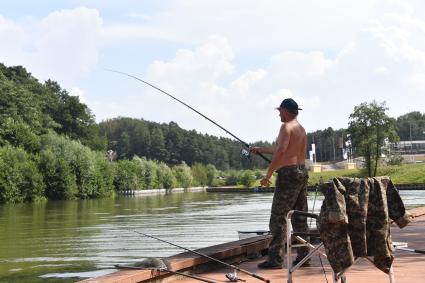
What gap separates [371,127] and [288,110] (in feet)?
218

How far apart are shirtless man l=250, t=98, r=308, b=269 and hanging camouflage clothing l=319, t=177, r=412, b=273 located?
172 cm

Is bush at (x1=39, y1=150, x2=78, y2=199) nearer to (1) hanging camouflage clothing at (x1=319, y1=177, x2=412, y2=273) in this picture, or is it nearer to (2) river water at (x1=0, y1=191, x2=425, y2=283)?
(2) river water at (x1=0, y1=191, x2=425, y2=283)

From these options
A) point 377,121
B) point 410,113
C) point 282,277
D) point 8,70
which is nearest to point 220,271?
point 282,277

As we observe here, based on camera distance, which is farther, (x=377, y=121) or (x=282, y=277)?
(x=377, y=121)

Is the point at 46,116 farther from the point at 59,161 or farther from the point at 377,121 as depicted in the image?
the point at 377,121

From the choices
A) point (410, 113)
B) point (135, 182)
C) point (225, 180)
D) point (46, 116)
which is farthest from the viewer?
point (410, 113)

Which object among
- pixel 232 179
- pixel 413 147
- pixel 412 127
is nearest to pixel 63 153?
pixel 232 179

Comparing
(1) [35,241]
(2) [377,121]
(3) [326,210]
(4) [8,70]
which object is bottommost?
(1) [35,241]

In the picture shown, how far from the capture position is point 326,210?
14.6ft

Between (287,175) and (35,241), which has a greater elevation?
(287,175)

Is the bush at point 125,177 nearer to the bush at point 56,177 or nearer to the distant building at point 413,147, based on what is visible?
the bush at point 56,177

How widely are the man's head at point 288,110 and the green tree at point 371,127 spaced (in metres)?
65.5

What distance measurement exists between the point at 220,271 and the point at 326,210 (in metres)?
2.60

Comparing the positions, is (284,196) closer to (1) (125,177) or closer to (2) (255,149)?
(2) (255,149)
